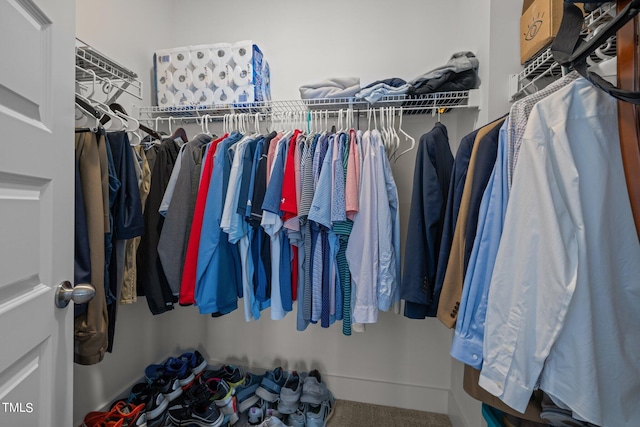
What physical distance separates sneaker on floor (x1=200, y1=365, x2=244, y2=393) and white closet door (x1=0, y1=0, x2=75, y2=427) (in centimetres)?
105

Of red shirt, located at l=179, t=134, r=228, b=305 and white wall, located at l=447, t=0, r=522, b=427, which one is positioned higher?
white wall, located at l=447, t=0, r=522, b=427

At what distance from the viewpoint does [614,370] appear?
51 cm

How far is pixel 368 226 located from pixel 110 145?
107cm

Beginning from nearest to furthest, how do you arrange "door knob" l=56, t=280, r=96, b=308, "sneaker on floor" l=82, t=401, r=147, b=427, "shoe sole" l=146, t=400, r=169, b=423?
"door knob" l=56, t=280, r=96, b=308 → "sneaker on floor" l=82, t=401, r=147, b=427 → "shoe sole" l=146, t=400, r=169, b=423

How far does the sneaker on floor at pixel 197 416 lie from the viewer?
1313mm

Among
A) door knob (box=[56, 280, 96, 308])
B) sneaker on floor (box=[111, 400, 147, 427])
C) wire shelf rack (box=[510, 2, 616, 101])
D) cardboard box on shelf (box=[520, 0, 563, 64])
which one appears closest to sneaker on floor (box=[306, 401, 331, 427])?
sneaker on floor (box=[111, 400, 147, 427])

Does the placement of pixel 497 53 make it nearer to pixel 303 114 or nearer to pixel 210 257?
pixel 303 114

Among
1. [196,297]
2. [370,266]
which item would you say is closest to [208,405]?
[196,297]

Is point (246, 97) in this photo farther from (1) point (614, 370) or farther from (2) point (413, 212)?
(1) point (614, 370)

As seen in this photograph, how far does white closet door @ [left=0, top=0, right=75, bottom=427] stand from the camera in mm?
485

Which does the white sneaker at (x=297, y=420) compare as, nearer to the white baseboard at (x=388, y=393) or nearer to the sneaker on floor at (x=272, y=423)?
the sneaker on floor at (x=272, y=423)

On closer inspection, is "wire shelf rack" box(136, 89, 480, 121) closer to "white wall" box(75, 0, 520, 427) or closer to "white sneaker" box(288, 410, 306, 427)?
"white wall" box(75, 0, 520, 427)

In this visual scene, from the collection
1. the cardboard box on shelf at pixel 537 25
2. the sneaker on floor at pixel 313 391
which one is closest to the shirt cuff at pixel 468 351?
the cardboard box on shelf at pixel 537 25

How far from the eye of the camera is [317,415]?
4.68 ft
